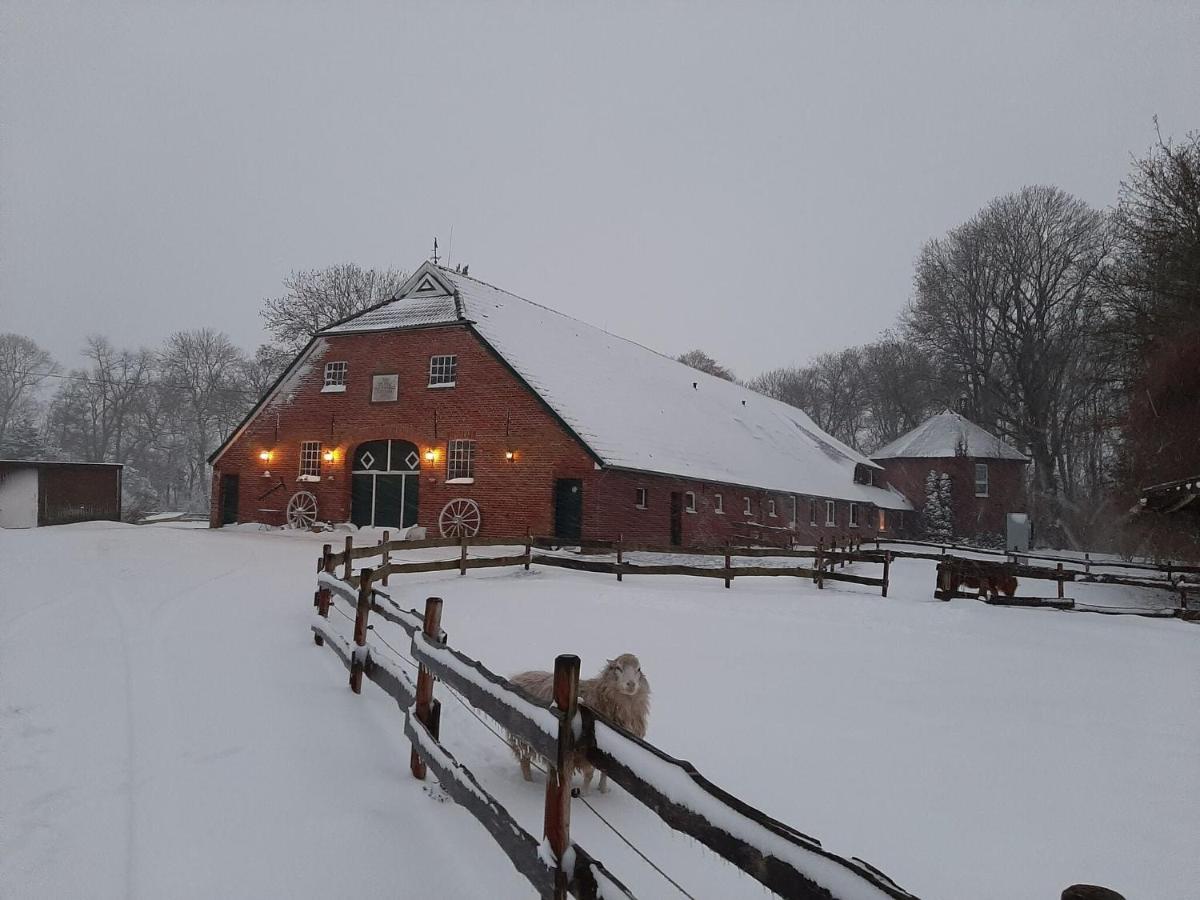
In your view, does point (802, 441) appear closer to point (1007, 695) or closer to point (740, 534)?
point (740, 534)

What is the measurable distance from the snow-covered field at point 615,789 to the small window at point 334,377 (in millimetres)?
13408

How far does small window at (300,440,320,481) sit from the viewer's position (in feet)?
81.6

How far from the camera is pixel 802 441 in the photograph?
3900 centimetres

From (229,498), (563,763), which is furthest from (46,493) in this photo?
(563,763)

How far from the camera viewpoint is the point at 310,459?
25031 millimetres

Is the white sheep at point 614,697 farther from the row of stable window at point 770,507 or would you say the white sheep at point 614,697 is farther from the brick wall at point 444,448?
the row of stable window at point 770,507

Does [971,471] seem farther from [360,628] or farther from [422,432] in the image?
[360,628]

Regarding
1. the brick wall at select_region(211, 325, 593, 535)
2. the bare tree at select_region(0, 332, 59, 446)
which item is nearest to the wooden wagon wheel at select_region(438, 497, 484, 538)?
the brick wall at select_region(211, 325, 593, 535)

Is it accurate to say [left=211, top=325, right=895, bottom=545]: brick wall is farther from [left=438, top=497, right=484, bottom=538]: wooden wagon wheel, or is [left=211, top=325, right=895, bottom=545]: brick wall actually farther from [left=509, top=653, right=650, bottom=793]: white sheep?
[left=509, top=653, right=650, bottom=793]: white sheep

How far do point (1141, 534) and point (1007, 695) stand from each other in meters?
14.1

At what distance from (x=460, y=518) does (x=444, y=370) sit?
196 inches

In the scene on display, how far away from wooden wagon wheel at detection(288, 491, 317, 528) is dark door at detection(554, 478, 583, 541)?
9304 millimetres

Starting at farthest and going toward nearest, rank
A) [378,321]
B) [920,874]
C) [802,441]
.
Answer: [802,441] < [378,321] < [920,874]

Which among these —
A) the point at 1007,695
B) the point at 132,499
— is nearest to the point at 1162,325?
the point at 1007,695
